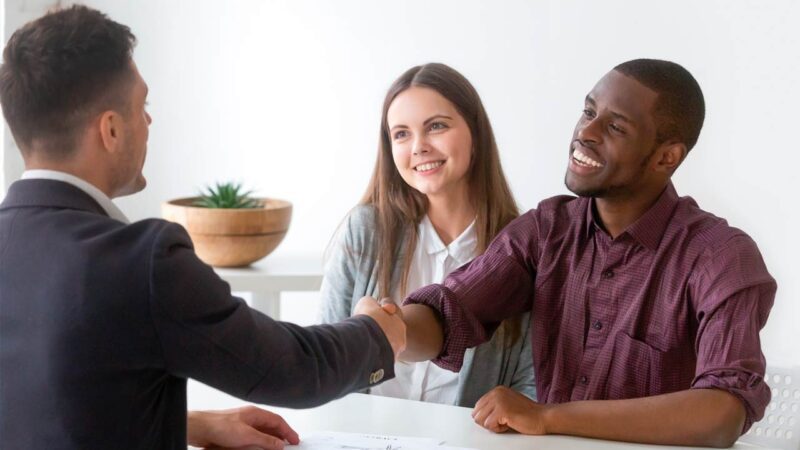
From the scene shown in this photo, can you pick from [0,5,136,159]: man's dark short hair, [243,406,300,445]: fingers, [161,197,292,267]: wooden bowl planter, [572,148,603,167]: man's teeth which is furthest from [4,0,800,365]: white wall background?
[0,5,136,159]: man's dark short hair

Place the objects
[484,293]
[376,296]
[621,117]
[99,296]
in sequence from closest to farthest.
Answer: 1. [99,296]
2. [621,117]
3. [484,293]
4. [376,296]

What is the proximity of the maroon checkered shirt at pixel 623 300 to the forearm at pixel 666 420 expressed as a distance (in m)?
0.04

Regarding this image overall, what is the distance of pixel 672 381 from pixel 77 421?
1.13 meters

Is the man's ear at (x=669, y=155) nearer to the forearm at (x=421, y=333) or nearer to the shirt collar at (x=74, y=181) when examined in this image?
the forearm at (x=421, y=333)

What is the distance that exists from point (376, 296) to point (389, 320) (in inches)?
29.7

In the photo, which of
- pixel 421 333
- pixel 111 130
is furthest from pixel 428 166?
pixel 111 130

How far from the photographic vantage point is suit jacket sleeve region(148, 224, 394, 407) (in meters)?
1.24

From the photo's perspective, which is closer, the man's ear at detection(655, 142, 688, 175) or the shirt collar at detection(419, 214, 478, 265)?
the man's ear at detection(655, 142, 688, 175)

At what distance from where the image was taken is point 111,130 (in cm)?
136

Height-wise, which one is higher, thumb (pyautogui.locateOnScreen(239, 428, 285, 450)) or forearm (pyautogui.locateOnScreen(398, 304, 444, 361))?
forearm (pyautogui.locateOnScreen(398, 304, 444, 361))

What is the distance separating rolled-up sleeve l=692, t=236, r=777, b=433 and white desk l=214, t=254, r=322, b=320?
1.61 metres

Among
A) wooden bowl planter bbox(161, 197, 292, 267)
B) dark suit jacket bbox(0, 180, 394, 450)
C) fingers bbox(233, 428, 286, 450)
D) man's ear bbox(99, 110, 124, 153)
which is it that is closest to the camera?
dark suit jacket bbox(0, 180, 394, 450)

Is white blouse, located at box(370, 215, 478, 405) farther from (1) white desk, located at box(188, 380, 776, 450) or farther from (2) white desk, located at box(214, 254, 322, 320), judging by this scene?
(2) white desk, located at box(214, 254, 322, 320)

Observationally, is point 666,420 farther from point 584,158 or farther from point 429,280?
point 429,280
